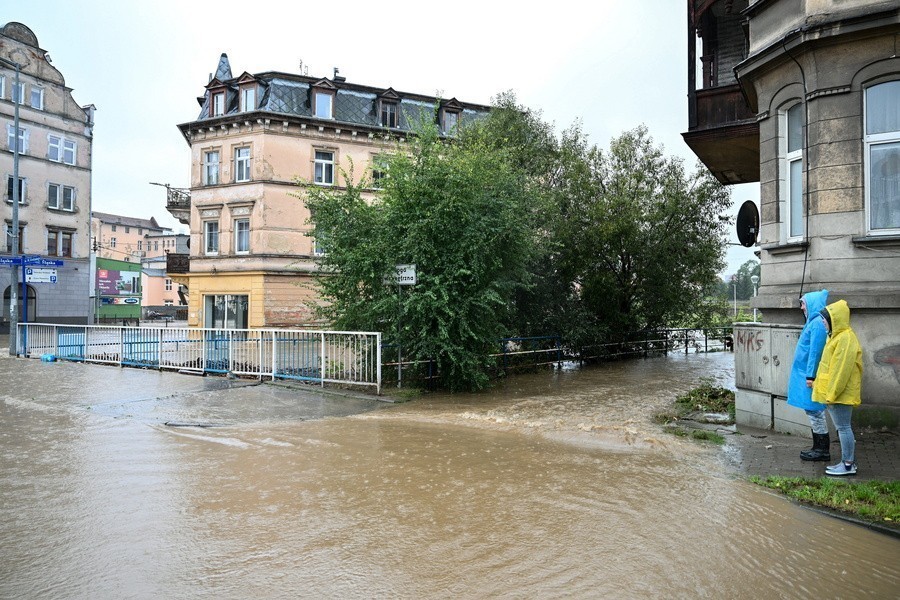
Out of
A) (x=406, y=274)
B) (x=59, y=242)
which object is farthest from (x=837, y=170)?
(x=59, y=242)

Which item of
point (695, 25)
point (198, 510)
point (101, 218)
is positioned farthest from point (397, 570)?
point (101, 218)

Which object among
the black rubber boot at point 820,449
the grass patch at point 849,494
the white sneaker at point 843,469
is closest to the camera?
the grass patch at point 849,494

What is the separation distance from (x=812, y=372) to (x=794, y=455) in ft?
3.88

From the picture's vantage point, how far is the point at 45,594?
3.98 meters

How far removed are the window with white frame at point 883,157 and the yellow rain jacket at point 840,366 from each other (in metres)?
2.29

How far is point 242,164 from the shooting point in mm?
31047

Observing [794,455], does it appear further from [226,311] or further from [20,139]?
A: [20,139]

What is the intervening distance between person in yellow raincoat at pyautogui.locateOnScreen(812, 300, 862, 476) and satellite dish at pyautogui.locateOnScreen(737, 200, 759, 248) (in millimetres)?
4895

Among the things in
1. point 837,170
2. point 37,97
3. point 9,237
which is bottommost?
point 837,170

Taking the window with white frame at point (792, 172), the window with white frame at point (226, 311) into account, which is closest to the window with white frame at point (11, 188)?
the window with white frame at point (226, 311)

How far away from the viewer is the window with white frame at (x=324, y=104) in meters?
31.5

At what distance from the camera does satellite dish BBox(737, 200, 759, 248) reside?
11.2 m

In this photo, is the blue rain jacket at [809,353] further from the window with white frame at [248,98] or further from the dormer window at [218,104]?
the dormer window at [218,104]

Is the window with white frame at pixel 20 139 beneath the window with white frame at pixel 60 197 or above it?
above
